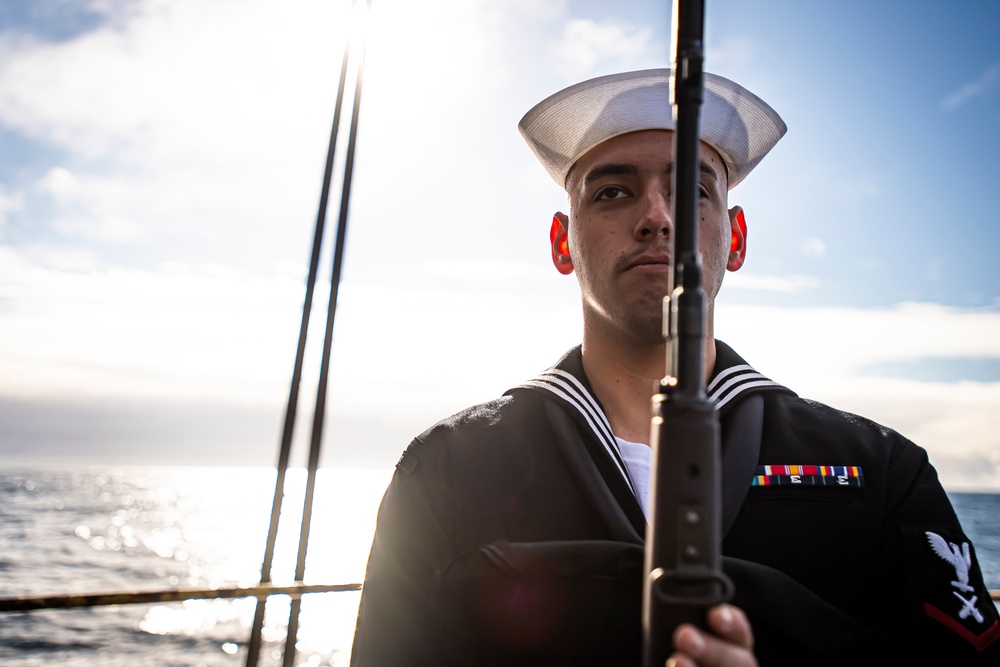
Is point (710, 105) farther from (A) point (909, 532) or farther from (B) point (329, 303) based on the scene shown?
(B) point (329, 303)

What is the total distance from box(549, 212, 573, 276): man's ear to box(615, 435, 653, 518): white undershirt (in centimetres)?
67

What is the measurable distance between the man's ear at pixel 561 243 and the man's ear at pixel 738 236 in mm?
587

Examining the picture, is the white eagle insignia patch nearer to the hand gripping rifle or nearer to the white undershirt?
the white undershirt

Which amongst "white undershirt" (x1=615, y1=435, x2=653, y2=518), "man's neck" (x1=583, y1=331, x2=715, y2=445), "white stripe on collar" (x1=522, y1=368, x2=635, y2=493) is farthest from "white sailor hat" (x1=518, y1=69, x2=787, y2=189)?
"white undershirt" (x1=615, y1=435, x2=653, y2=518)

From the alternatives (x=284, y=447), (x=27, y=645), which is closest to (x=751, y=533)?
(x=284, y=447)

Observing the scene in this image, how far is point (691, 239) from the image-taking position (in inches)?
36.4

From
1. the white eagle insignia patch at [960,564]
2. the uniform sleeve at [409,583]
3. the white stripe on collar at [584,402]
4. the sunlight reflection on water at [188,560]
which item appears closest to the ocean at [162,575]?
the sunlight reflection on water at [188,560]

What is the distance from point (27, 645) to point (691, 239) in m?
33.8

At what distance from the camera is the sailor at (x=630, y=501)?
1596 mm

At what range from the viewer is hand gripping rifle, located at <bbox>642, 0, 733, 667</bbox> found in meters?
0.82

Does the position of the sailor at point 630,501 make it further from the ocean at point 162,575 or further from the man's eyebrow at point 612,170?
the ocean at point 162,575

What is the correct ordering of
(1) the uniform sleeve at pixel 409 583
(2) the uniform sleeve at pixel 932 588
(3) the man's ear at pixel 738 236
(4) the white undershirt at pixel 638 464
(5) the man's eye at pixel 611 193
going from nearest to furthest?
1. (2) the uniform sleeve at pixel 932 588
2. (1) the uniform sleeve at pixel 409 583
3. (4) the white undershirt at pixel 638 464
4. (5) the man's eye at pixel 611 193
5. (3) the man's ear at pixel 738 236

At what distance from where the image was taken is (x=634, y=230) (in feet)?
6.34

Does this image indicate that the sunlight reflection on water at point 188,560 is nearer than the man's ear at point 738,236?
No
